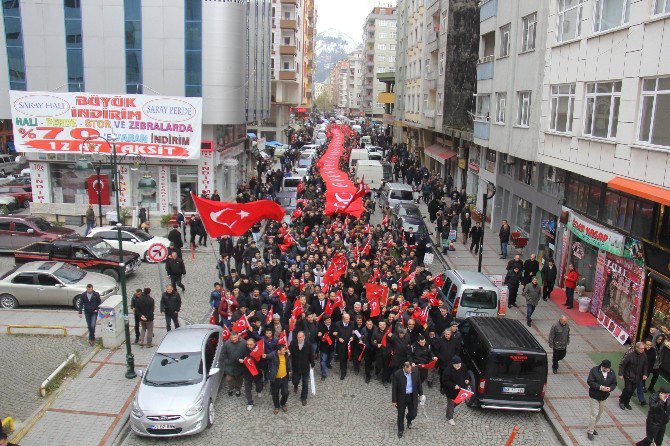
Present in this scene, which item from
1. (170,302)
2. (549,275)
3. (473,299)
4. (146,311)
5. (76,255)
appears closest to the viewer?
(146,311)

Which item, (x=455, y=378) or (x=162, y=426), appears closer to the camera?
(x=162, y=426)

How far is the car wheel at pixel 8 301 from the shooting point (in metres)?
17.7

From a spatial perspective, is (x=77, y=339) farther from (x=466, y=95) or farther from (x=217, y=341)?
(x=466, y=95)

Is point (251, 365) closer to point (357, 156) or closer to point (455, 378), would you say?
point (455, 378)

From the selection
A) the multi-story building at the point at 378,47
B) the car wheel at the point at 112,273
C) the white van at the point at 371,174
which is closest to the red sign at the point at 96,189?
the car wheel at the point at 112,273

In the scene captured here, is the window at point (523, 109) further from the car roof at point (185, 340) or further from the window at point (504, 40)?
the car roof at point (185, 340)

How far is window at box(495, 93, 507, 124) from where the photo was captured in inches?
1061

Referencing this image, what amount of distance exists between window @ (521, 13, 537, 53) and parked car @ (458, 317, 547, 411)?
15.6 meters

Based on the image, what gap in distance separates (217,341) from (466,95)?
30.3 m

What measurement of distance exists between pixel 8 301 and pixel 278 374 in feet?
35.4

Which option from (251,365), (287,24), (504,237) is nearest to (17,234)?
(251,365)

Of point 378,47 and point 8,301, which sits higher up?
point 378,47

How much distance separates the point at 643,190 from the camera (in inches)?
533

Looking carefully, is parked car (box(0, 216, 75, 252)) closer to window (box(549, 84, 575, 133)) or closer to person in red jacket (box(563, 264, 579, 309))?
person in red jacket (box(563, 264, 579, 309))
